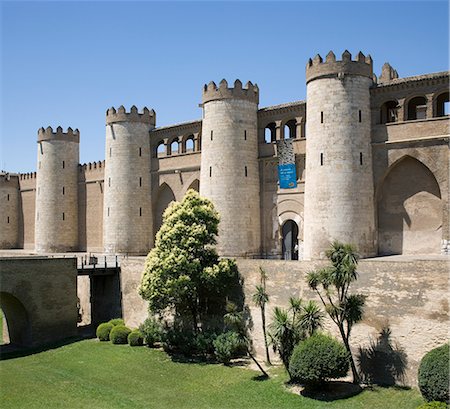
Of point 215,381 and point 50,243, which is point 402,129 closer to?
point 215,381

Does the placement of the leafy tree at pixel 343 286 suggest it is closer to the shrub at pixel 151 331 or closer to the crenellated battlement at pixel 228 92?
the shrub at pixel 151 331

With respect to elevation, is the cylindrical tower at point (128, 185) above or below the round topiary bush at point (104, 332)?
above

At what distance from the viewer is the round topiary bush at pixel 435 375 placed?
1675 cm

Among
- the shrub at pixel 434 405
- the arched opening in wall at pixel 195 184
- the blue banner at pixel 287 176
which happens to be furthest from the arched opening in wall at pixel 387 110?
the shrub at pixel 434 405

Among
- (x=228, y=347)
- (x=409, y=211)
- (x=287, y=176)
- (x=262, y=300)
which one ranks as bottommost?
(x=228, y=347)

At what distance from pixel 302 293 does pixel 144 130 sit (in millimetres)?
20141

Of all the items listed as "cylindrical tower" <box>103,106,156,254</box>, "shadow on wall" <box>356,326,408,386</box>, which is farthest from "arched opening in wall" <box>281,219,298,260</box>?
"shadow on wall" <box>356,326,408,386</box>

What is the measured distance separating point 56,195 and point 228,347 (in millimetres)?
25940

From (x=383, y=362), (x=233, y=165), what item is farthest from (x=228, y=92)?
(x=383, y=362)

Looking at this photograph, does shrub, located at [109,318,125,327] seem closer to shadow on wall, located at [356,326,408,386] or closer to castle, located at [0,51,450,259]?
castle, located at [0,51,450,259]

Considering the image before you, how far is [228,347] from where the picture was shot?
934 inches

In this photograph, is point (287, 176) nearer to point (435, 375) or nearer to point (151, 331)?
point (151, 331)

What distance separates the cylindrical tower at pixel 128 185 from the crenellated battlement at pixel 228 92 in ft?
26.7

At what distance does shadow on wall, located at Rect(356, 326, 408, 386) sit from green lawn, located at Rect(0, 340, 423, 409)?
0.59 meters
